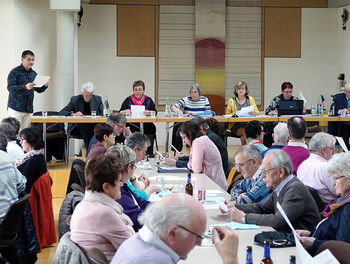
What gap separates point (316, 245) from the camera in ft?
11.1

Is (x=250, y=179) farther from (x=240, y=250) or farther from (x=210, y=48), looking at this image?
(x=210, y=48)

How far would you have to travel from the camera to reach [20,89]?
30.2 feet

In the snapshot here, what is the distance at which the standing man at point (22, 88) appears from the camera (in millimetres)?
9266

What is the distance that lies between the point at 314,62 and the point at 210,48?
2417 millimetres

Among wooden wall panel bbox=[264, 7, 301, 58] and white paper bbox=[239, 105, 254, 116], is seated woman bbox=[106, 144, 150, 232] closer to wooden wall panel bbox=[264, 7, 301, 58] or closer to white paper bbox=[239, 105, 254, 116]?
white paper bbox=[239, 105, 254, 116]

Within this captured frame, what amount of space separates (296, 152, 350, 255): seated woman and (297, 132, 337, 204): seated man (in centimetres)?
142

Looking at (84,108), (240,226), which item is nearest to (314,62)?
(84,108)

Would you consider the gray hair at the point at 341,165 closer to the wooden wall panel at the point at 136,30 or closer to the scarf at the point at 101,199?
the scarf at the point at 101,199

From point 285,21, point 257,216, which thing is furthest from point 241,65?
point 257,216

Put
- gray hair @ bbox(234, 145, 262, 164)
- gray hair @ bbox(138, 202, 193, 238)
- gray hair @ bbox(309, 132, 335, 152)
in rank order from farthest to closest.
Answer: gray hair @ bbox(309, 132, 335, 152) < gray hair @ bbox(234, 145, 262, 164) < gray hair @ bbox(138, 202, 193, 238)

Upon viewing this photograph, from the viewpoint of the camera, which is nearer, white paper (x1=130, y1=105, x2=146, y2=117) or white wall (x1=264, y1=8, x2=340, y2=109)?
white paper (x1=130, y1=105, x2=146, y2=117)

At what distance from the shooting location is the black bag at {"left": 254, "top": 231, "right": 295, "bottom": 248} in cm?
341

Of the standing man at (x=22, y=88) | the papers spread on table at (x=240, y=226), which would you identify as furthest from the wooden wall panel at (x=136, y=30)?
the papers spread on table at (x=240, y=226)

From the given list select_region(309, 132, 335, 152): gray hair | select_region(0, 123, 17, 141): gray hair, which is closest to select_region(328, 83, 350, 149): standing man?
select_region(309, 132, 335, 152): gray hair
